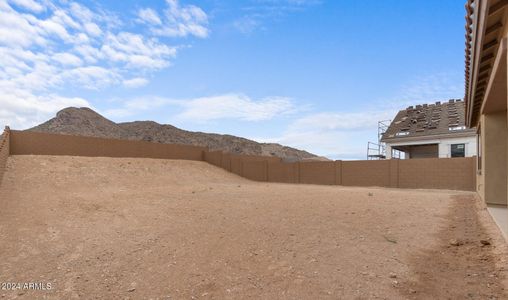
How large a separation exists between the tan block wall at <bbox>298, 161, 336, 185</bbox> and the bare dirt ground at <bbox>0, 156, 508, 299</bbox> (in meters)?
13.2

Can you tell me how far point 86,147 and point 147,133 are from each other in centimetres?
3492

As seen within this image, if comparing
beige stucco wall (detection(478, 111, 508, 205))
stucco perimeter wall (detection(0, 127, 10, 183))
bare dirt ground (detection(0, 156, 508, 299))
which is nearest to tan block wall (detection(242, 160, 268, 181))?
stucco perimeter wall (detection(0, 127, 10, 183))

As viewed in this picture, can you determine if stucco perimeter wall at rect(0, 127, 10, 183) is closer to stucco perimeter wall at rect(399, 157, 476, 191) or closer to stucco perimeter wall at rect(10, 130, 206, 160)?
stucco perimeter wall at rect(10, 130, 206, 160)

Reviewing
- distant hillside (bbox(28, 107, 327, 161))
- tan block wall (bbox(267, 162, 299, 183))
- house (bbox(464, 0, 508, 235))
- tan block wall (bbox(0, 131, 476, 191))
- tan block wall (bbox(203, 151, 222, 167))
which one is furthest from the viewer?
distant hillside (bbox(28, 107, 327, 161))

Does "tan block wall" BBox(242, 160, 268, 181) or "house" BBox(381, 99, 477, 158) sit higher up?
"house" BBox(381, 99, 477, 158)

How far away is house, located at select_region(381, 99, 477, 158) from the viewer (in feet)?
77.3

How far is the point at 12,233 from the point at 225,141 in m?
54.8

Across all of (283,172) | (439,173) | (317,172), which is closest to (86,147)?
(283,172)

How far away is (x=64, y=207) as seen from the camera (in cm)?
921

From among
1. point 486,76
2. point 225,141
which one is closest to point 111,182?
point 486,76

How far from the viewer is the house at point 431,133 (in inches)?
928

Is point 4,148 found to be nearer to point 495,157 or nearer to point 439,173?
point 495,157

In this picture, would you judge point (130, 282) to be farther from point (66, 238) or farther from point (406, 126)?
point (406, 126)

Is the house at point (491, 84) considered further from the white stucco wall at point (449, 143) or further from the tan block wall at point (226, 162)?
the tan block wall at point (226, 162)
